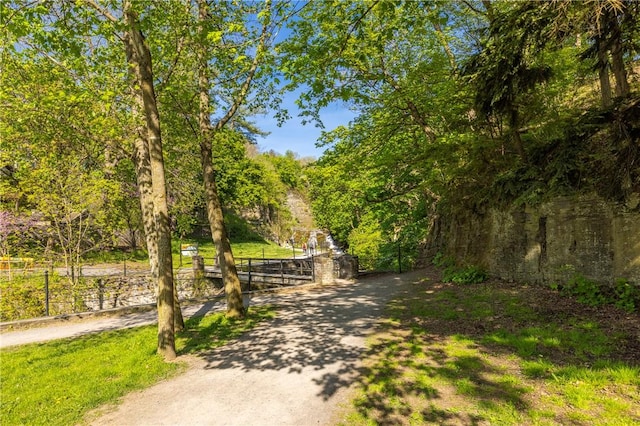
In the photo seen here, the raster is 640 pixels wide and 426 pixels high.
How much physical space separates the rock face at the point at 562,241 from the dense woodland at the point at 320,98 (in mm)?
451

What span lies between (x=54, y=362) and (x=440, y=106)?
39.8 ft

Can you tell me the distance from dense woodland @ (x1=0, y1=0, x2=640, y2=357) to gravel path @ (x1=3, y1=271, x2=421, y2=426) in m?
1.85

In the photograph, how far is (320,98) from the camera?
11.1 m

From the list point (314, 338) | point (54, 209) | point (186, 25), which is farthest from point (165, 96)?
point (314, 338)

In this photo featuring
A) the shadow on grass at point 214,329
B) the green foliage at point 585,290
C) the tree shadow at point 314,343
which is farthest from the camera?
the shadow on grass at point 214,329

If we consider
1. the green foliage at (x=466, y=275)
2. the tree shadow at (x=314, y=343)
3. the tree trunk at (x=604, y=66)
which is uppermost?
the tree trunk at (x=604, y=66)

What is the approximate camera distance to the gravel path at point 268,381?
4.19 meters

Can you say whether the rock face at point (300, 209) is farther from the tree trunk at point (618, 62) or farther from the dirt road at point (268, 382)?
the tree trunk at point (618, 62)

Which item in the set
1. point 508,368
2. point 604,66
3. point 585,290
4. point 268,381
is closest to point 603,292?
point 585,290

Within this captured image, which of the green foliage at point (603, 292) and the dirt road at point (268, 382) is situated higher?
the green foliage at point (603, 292)

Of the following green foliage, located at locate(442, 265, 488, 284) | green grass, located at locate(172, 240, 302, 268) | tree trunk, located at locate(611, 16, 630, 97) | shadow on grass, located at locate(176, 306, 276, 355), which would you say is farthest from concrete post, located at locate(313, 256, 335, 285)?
green grass, located at locate(172, 240, 302, 268)

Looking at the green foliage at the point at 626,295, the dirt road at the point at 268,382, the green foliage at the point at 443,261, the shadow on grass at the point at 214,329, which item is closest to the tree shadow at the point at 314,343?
the dirt road at the point at 268,382

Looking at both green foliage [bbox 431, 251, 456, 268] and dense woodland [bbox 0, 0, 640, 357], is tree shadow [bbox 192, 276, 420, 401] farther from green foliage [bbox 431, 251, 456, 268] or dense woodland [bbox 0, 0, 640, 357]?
green foliage [bbox 431, 251, 456, 268]

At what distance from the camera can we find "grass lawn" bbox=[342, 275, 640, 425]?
3723mm
